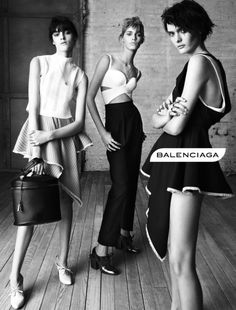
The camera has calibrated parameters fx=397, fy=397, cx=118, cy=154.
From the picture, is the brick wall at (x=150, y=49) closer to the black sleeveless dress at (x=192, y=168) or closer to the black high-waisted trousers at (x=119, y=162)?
the black high-waisted trousers at (x=119, y=162)

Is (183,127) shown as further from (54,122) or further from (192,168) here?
(54,122)

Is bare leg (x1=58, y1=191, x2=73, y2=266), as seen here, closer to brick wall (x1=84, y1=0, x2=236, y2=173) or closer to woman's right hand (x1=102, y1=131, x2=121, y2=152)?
woman's right hand (x1=102, y1=131, x2=121, y2=152)

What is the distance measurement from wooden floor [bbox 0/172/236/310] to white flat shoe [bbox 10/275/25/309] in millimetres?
37

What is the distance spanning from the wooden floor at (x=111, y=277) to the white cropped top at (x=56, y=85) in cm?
105

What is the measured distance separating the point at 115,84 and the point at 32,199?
105cm

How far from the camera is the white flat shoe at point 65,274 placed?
245cm

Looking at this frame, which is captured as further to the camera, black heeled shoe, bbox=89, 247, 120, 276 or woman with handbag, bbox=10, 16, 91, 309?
black heeled shoe, bbox=89, 247, 120, 276

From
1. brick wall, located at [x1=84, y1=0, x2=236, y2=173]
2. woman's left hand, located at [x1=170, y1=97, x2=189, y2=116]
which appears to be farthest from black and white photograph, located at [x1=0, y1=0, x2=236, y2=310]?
brick wall, located at [x1=84, y1=0, x2=236, y2=173]

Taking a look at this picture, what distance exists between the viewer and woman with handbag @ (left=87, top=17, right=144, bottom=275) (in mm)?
2664

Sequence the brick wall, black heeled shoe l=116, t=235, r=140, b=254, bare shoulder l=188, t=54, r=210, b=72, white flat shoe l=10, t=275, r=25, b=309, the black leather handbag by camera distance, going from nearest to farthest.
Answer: bare shoulder l=188, t=54, r=210, b=72 → the black leather handbag → white flat shoe l=10, t=275, r=25, b=309 → black heeled shoe l=116, t=235, r=140, b=254 → the brick wall

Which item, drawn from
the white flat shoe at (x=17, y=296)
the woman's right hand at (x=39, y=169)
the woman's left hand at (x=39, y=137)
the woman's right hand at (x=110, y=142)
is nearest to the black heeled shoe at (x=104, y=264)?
the white flat shoe at (x=17, y=296)

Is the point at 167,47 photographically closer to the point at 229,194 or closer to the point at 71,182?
the point at 71,182

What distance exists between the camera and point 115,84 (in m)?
2.69

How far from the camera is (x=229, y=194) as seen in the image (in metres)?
1.62
